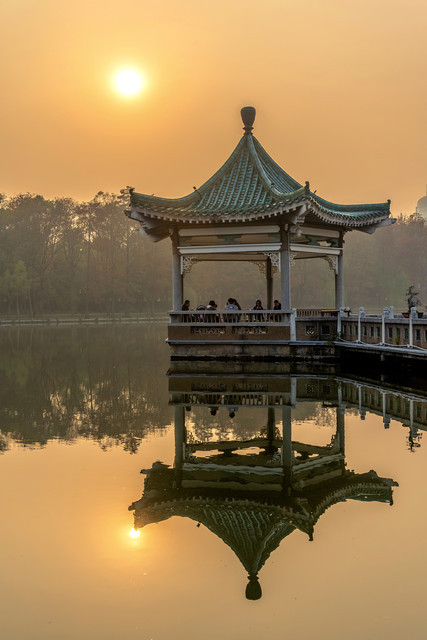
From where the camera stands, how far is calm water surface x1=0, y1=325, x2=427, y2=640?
4.20 metres

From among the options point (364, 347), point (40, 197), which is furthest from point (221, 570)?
point (40, 197)

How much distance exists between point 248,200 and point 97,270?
161ft

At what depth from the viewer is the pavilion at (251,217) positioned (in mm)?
20031

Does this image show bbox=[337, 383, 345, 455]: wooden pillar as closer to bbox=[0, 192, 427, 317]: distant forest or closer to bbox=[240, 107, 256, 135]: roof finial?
bbox=[240, 107, 256, 135]: roof finial

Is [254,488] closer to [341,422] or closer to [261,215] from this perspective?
[341,422]

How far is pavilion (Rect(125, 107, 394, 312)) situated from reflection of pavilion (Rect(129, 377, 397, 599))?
10.5 metres

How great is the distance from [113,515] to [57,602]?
66.6 inches

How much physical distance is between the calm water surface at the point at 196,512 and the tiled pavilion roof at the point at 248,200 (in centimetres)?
810

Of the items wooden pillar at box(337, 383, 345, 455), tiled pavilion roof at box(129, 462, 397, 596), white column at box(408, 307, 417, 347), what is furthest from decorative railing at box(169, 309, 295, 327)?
tiled pavilion roof at box(129, 462, 397, 596)

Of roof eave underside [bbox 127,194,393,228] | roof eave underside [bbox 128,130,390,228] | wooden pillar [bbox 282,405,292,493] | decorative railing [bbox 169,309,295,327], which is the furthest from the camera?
decorative railing [bbox 169,309,295,327]

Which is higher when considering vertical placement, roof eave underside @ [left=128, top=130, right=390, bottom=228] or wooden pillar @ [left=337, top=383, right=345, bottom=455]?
roof eave underside @ [left=128, top=130, right=390, bottom=228]

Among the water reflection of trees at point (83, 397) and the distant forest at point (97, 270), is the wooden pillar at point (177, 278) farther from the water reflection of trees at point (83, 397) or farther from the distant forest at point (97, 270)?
the distant forest at point (97, 270)

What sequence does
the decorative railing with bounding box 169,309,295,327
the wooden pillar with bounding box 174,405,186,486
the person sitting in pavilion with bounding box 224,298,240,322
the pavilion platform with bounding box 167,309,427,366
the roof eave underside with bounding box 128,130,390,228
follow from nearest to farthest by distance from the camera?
the wooden pillar with bounding box 174,405,186,486 → the roof eave underside with bounding box 128,130,390,228 → the pavilion platform with bounding box 167,309,427,366 → the decorative railing with bounding box 169,309,295,327 → the person sitting in pavilion with bounding box 224,298,240,322

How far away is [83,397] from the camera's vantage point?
46.6 feet
